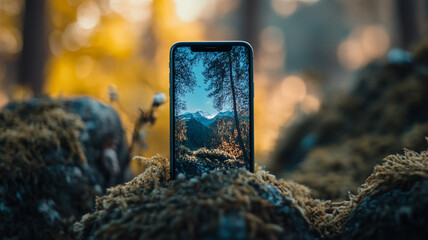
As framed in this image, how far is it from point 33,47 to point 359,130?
7.26m

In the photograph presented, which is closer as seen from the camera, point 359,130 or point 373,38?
point 359,130

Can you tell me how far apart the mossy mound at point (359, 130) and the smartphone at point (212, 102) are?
1207 mm

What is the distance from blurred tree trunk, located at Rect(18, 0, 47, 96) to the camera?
20.5ft

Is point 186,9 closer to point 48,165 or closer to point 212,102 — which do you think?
point 48,165

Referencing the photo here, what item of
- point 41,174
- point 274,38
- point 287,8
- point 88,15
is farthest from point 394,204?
point 274,38

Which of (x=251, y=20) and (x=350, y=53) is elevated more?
(x=350, y=53)

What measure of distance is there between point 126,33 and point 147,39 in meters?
2.11

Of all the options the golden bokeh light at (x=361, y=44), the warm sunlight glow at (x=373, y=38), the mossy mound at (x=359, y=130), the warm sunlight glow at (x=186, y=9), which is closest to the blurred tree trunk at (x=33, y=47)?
the warm sunlight glow at (x=186, y=9)

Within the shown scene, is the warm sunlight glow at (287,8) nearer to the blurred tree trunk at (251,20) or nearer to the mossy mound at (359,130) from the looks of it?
the blurred tree trunk at (251,20)

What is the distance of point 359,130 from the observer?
3.34m

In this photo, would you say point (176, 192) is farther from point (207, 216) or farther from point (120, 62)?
point (120, 62)

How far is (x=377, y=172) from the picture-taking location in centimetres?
135

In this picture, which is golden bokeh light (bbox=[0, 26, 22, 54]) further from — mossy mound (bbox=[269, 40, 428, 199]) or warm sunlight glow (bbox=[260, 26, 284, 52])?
warm sunlight glow (bbox=[260, 26, 284, 52])

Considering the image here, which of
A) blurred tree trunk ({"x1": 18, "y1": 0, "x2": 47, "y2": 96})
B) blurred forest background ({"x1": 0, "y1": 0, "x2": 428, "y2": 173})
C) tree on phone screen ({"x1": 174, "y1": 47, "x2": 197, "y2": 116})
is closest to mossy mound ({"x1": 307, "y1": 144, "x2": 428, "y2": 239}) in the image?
tree on phone screen ({"x1": 174, "y1": 47, "x2": 197, "y2": 116})
